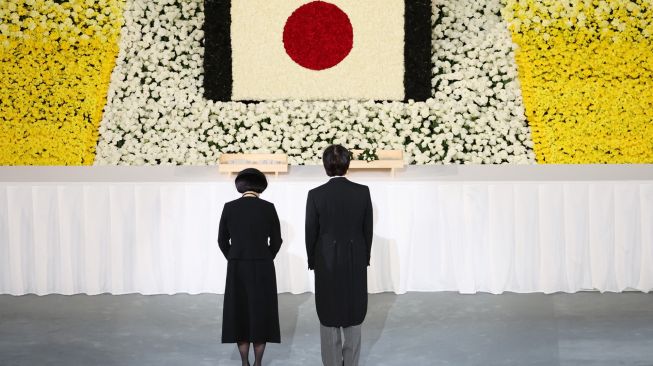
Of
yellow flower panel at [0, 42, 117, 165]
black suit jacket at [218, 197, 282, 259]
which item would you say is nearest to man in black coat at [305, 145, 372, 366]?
black suit jacket at [218, 197, 282, 259]

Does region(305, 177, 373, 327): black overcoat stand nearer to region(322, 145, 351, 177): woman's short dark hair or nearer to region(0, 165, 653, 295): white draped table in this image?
region(322, 145, 351, 177): woman's short dark hair

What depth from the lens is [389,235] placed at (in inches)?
211

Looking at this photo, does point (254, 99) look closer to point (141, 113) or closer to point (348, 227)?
point (141, 113)

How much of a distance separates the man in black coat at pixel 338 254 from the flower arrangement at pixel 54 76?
4.98 m

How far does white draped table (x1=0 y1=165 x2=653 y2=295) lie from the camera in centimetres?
531

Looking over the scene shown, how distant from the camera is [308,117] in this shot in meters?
7.93

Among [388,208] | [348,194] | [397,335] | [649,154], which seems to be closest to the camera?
[348,194]

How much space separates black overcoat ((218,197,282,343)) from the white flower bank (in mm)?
4080

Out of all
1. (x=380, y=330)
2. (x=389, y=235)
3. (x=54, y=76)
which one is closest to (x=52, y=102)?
(x=54, y=76)

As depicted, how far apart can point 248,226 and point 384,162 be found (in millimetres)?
2655

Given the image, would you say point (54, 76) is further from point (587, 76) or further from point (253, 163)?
point (587, 76)

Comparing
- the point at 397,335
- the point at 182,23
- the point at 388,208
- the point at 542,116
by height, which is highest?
the point at 182,23

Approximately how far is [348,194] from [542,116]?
4.84 m

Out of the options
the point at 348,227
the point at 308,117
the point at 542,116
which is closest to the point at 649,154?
the point at 542,116
